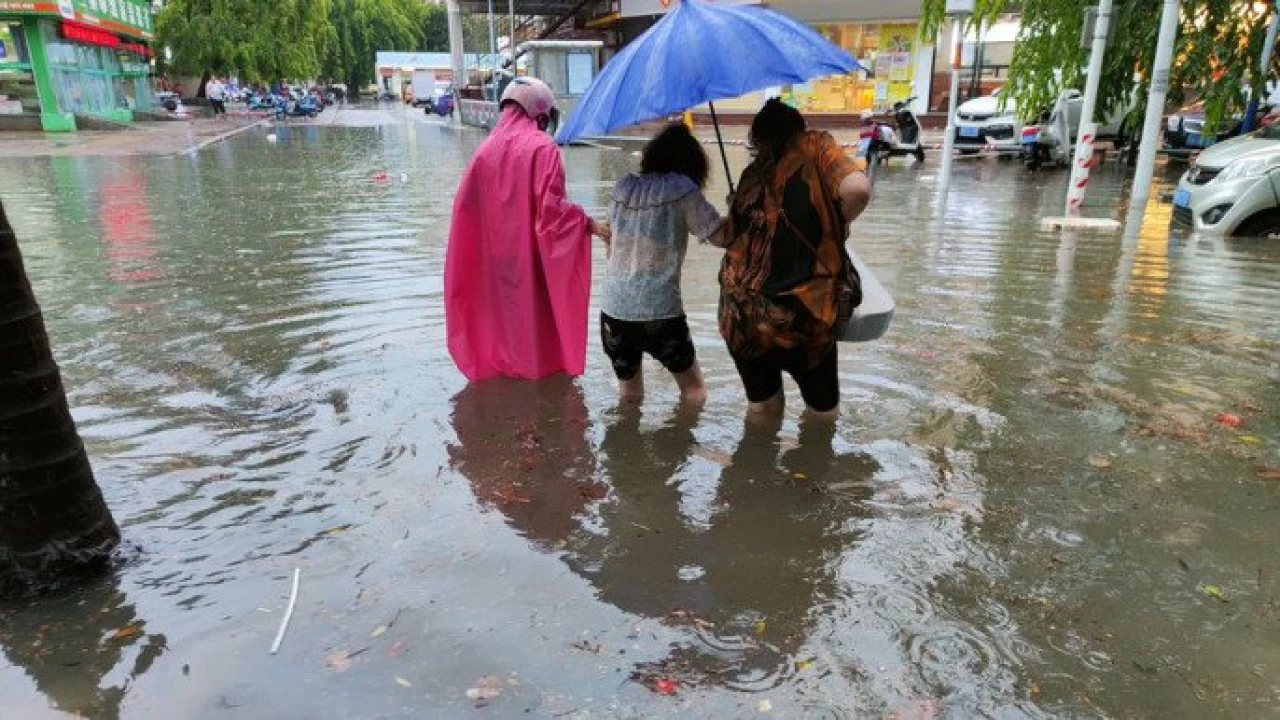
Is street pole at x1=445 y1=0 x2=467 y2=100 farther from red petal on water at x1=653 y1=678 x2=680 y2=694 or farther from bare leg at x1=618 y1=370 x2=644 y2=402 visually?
red petal on water at x1=653 y1=678 x2=680 y2=694

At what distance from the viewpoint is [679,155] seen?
4.12 metres

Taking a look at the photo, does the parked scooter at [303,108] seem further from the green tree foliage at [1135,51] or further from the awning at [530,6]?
the green tree foliage at [1135,51]

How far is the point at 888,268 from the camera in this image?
29.1 feet

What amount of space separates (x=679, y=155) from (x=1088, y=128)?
32.3 ft

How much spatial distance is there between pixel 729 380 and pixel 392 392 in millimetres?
2005

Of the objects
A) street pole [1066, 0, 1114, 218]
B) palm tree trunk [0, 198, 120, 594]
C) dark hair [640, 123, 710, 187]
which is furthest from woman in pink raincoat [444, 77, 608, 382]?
street pole [1066, 0, 1114, 218]

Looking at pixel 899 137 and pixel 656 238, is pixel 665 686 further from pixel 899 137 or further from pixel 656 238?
pixel 899 137

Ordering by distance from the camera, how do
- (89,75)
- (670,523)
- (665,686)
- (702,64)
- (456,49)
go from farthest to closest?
1. (456,49)
2. (89,75)
3. (670,523)
4. (702,64)
5. (665,686)

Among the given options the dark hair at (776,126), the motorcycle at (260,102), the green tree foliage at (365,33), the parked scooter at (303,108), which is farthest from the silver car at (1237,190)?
the green tree foliage at (365,33)

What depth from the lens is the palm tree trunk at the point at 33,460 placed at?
2879 millimetres

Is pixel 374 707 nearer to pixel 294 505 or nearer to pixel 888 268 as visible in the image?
pixel 294 505

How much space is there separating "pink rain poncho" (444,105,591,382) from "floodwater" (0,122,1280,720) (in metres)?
0.32

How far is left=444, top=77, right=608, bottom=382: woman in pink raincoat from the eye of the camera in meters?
4.64

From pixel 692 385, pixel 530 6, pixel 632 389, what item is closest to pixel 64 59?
pixel 530 6
